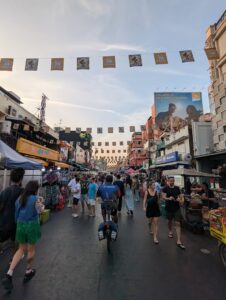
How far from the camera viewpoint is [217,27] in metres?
22.4

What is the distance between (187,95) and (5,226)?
37.9m

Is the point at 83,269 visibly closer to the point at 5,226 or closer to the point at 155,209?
the point at 5,226

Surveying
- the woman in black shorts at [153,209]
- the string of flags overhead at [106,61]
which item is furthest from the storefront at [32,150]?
the woman in black shorts at [153,209]

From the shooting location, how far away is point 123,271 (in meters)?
3.80

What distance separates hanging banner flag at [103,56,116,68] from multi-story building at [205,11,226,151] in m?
12.1

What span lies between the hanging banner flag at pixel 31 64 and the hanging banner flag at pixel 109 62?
3.53 metres

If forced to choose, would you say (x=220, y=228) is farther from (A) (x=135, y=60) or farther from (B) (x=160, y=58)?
(A) (x=135, y=60)

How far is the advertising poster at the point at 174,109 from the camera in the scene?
1382 inches

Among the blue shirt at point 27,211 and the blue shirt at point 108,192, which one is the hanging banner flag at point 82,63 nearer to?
the blue shirt at point 108,192

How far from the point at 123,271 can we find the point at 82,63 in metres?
9.15

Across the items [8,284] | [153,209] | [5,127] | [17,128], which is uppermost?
[17,128]

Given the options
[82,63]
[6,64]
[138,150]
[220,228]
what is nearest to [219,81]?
[82,63]

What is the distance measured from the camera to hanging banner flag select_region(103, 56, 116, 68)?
9234 mm

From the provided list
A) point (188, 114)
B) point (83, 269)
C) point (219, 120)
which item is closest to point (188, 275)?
point (83, 269)
